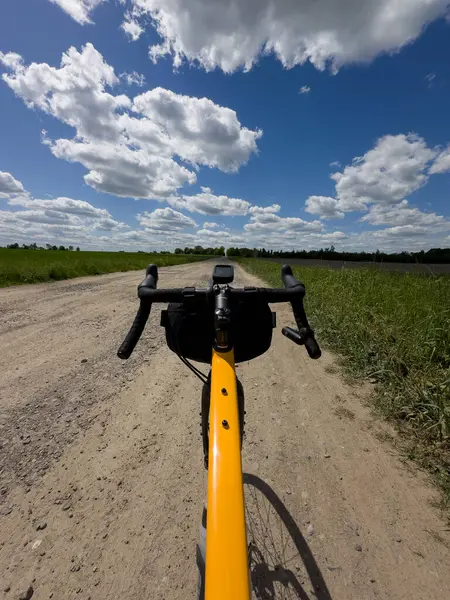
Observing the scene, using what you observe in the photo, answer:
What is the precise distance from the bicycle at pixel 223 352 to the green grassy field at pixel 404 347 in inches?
85.6

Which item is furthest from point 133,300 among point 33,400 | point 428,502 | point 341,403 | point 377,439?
point 428,502

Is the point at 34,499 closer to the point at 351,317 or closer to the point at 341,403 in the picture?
the point at 341,403

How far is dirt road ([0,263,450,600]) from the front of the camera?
1707 millimetres

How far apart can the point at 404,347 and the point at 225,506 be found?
440 centimetres

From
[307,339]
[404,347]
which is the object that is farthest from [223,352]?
[404,347]

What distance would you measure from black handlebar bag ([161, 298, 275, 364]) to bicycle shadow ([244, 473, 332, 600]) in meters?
1.32

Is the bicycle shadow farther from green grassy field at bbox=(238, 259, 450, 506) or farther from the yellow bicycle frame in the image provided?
the yellow bicycle frame

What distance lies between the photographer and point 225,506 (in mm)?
708

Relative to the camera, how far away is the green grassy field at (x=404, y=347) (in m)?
2.88

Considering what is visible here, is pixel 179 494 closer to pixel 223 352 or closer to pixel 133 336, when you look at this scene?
pixel 133 336

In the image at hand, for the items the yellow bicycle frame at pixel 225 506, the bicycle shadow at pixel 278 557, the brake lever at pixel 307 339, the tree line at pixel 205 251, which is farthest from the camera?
the tree line at pixel 205 251

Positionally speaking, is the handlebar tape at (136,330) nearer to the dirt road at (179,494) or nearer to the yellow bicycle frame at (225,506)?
the yellow bicycle frame at (225,506)

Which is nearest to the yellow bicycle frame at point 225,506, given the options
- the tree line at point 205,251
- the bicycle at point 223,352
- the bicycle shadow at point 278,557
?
the bicycle at point 223,352

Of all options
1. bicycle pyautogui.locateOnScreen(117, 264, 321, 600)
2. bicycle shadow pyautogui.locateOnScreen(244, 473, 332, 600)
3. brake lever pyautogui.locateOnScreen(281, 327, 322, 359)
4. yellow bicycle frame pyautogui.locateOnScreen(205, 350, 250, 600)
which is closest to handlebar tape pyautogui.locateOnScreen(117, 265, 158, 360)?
bicycle pyautogui.locateOnScreen(117, 264, 321, 600)
